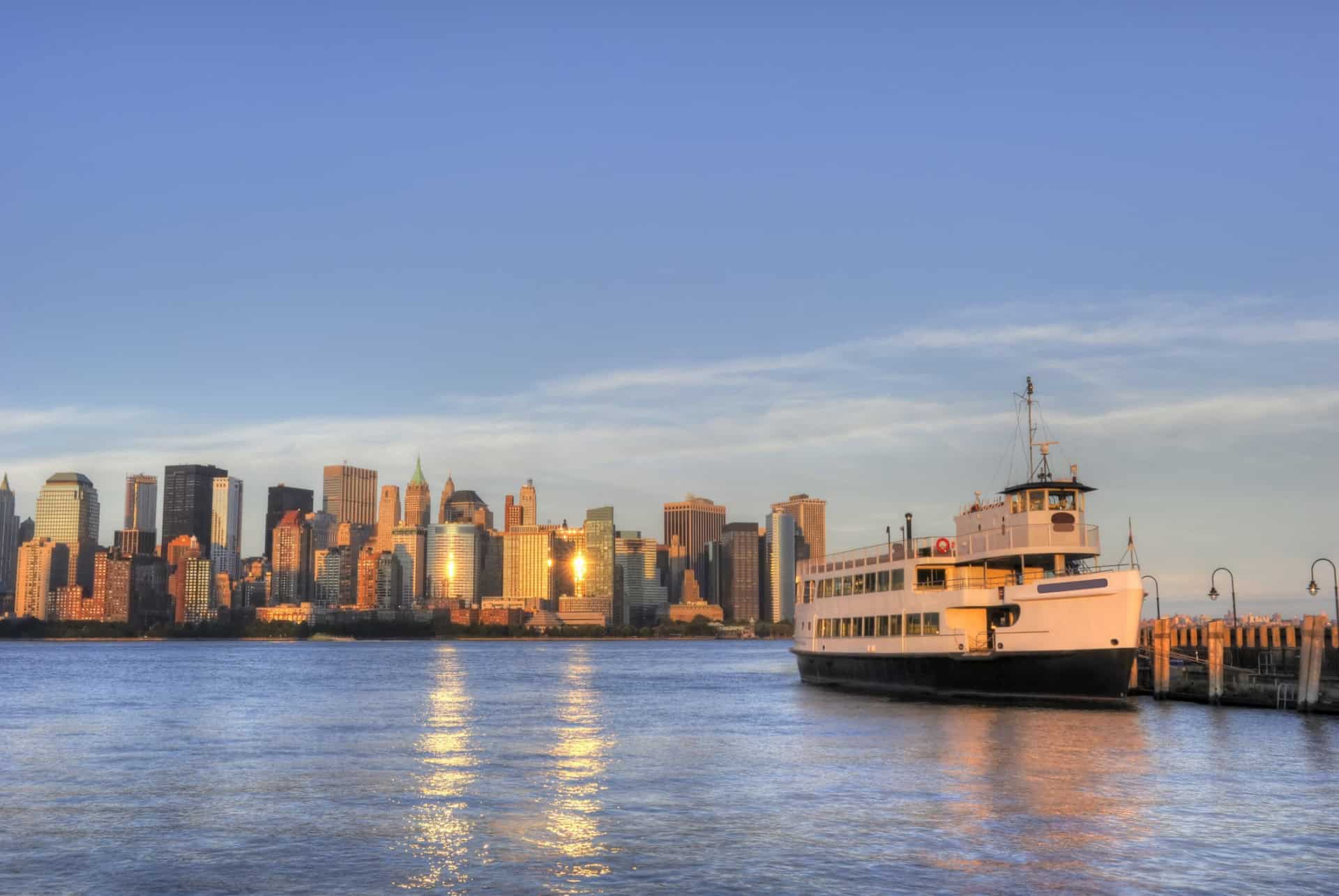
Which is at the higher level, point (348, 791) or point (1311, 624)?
point (1311, 624)

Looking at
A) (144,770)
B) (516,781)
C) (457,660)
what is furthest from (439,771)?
(457,660)

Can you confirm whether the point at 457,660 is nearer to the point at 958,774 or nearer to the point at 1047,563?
the point at 1047,563

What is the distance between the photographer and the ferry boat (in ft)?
189

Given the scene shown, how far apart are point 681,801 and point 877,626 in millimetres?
39883

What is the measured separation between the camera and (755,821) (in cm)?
3147

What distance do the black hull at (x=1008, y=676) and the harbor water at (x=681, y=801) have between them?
4.36 ft

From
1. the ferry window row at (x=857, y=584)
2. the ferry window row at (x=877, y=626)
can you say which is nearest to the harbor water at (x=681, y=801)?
the ferry window row at (x=877, y=626)

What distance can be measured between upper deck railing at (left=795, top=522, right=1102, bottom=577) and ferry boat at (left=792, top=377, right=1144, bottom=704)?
59 millimetres

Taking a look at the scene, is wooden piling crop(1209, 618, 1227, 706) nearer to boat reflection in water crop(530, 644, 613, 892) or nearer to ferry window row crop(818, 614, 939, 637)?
ferry window row crop(818, 614, 939, 637)

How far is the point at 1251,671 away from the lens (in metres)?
67.4

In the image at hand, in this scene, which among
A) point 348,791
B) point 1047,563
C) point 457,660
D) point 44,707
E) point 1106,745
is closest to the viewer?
point 348,791

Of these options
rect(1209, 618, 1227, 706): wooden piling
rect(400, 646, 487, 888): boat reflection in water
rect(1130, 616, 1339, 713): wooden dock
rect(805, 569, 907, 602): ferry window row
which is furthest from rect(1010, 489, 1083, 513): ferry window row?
rect(400, 646, 487, 888): boat reflection in water

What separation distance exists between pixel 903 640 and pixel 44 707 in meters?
53.2

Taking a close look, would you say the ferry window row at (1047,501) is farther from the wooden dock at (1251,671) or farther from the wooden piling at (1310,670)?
the wooden piling at (1310,670)
